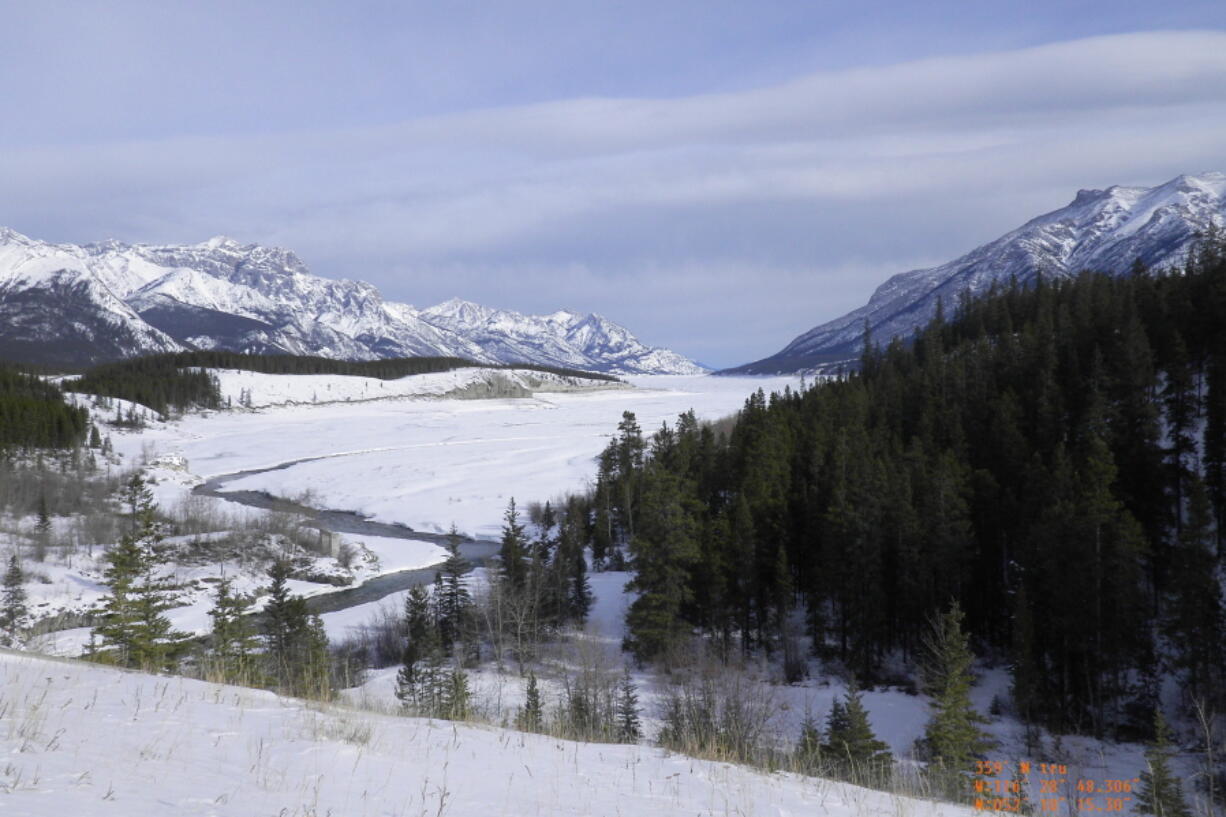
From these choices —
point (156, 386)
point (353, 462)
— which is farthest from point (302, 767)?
point (156, 386)

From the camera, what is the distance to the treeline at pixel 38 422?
89188mm

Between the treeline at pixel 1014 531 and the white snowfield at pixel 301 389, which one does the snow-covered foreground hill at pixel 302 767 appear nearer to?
the treeline at pixel 1014 531

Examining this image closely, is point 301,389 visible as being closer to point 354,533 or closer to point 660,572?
point 354,533

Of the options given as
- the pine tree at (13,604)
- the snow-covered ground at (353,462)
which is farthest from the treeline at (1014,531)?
the pine tree at (13,604)

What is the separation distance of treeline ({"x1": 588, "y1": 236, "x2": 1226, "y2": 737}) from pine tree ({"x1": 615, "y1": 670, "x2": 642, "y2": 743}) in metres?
9.78

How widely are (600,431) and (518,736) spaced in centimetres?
11998

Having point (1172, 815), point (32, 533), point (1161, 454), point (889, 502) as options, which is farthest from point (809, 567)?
point (32, 533)

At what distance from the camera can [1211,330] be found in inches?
2208

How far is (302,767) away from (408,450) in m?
105

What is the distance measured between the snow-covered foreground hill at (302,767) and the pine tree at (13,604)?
38361 millimetres

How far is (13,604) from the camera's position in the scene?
3903 cm

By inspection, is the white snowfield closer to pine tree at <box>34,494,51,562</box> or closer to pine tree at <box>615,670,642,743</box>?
pine tree at <box>34,494,51,562</box>

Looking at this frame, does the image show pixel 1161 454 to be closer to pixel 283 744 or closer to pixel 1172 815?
pixel 1172 815

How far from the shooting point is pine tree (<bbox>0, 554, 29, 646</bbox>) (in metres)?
37.8
